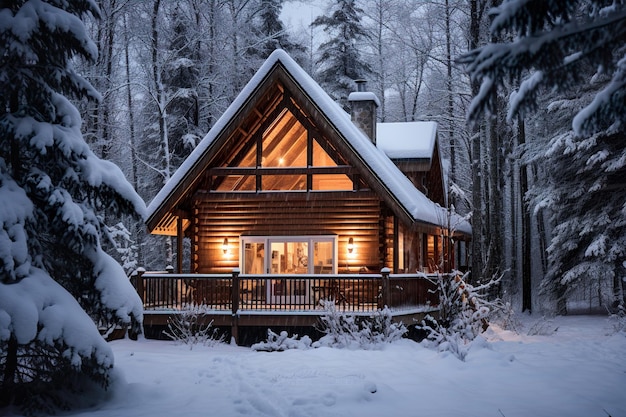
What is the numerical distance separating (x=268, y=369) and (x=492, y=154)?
12.6 meters

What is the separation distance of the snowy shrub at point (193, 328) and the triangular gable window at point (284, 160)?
4336 millimetres

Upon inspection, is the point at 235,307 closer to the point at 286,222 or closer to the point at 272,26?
the point at 286,222

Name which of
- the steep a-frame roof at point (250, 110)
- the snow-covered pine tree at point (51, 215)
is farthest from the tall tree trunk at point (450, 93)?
the snow-covered pine tree at point (51, 215)

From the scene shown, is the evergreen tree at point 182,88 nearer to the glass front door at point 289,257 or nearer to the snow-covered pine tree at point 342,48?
the snow-covered pine tree at point 342,48

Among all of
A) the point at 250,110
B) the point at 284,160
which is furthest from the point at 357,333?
the point at 250,110

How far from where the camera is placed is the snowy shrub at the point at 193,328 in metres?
14.7

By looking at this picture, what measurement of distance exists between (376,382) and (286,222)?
971cm

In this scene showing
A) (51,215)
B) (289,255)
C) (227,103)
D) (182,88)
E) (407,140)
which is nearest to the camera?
(51,215)

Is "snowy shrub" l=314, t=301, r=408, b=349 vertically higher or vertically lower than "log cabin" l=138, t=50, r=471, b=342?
lower

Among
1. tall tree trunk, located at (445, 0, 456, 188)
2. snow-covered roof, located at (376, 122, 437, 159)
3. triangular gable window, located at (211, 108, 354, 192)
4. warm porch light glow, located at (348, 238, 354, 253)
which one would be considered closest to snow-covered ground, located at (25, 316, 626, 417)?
warm porch light glow, located at (348, 238, 354, 253)

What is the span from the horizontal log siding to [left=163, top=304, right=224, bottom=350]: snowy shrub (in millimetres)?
3241

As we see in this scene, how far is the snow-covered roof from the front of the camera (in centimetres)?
2136

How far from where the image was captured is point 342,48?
116 ft

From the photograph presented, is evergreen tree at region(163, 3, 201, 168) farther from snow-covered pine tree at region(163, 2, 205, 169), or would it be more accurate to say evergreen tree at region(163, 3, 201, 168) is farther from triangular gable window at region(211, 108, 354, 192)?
triangular gable window at region(211, 108, 354, 192)
